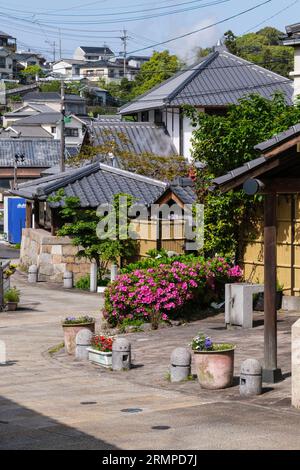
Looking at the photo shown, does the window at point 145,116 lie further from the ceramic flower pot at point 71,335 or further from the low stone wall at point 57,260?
the ceramic flower pot at point 71,335

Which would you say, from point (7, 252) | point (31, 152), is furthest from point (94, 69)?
point (7, 252)

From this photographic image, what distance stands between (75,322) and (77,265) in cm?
1506

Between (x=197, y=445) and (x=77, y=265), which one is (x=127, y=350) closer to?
(x=197, y=445)

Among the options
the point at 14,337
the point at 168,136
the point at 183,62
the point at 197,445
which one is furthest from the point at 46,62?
the point at 197,445

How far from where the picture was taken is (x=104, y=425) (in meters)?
13.0

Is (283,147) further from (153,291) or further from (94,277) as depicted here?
(94,277)

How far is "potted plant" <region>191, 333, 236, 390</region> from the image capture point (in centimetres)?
1588

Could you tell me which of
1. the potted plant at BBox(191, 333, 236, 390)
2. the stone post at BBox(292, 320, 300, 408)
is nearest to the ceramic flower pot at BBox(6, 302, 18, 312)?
the potted plant at BBox(191, 333, 236, 390)

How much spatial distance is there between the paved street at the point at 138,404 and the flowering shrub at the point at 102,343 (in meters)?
0.42

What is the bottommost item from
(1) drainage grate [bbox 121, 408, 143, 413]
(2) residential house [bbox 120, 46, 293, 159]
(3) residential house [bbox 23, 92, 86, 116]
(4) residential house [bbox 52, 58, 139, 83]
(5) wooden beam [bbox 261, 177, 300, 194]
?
(1) drainage grate [bbox 121, 408, 143, 413]

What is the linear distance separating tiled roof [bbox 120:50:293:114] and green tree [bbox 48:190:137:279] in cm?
1610

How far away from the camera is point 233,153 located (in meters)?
27.0

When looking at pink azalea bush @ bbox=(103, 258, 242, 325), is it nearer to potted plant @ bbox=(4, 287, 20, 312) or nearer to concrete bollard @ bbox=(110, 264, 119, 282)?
potted plant @ bbox=(4, 287, 20, 312)

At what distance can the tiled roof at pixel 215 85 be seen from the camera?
169 feet
